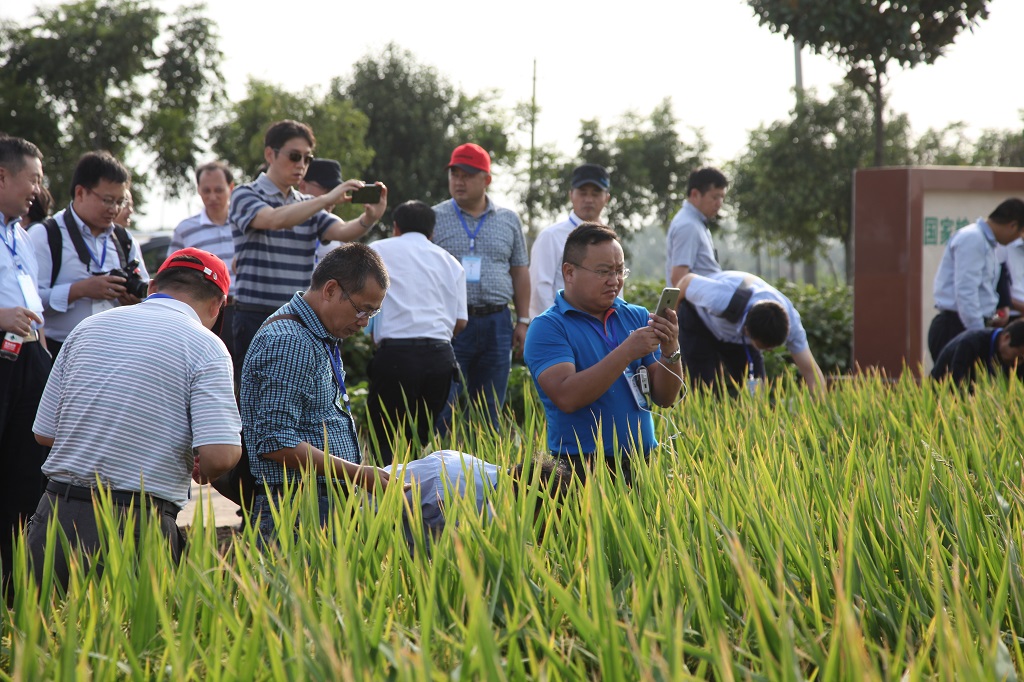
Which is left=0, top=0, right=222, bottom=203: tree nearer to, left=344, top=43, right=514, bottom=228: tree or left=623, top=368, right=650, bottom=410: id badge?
left=344, top=43, right=514, bottom=228: tree

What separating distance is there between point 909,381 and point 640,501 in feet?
9.65

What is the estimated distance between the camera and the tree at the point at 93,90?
2428 cm

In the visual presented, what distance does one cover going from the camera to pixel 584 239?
335 cm

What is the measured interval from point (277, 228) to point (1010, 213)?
4522 mm

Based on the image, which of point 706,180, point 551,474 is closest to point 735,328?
point 706,180

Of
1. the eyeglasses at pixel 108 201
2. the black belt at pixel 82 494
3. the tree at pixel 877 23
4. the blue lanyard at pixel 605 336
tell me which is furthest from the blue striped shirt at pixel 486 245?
the tree at pixel 877 23

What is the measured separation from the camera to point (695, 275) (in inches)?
220

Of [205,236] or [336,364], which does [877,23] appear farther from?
[336,364]

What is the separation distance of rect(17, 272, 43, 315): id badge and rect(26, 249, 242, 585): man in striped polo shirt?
106cm

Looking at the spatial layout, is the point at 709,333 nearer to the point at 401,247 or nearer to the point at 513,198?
the point at 401,247

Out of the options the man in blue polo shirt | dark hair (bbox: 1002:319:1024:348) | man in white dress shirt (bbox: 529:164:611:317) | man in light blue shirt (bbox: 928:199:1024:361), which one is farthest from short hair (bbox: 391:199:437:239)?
man in light blue shirt (bbox: 928:199:1024:361)

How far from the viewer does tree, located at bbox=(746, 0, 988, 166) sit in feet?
38.9

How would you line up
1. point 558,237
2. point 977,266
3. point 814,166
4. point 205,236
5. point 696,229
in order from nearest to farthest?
point 205,236
point 558,237
point 696,229
point 977,266
point 814,166

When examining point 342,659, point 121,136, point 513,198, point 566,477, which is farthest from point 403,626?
point 513,198
